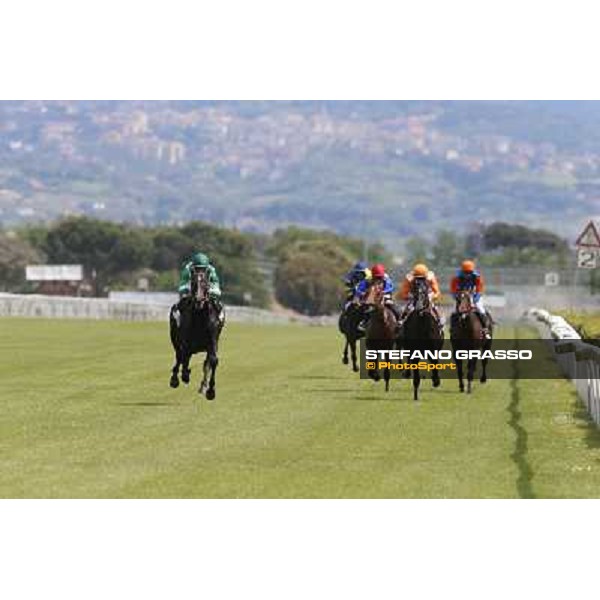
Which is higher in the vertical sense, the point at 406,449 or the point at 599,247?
the point at 599,247

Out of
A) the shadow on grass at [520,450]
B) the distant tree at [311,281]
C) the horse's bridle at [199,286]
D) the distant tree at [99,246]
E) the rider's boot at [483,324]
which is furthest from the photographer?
the distant tree at [311,281]

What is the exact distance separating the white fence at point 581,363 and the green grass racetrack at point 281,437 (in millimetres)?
359

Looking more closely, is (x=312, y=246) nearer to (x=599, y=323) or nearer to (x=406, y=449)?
(x=599, y=323)

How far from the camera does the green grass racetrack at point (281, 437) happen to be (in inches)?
755

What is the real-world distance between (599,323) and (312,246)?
128 m

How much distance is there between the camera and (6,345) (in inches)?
1941

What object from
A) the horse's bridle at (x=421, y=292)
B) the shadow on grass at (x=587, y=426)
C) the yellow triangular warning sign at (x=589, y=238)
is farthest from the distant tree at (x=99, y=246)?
the horse's bridle at (x=421, y=292)

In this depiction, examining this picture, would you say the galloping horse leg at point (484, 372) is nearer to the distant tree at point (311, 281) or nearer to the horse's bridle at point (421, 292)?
the horse's bridle at point (421, 292)

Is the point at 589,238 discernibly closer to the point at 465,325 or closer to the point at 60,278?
the point at 465,325

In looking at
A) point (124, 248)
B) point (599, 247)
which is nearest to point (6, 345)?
point (599, 247)

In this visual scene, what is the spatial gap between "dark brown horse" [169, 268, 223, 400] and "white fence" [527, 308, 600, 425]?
5029 mm

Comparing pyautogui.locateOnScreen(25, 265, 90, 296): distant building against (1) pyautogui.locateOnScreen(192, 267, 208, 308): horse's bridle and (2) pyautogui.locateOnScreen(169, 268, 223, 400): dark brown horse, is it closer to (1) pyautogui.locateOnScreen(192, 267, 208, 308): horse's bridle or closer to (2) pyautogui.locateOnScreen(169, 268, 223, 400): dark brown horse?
(2) pyautogui.locateOnScreen(169, 268, 223, 400): dark brown horse

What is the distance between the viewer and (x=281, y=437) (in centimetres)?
2420

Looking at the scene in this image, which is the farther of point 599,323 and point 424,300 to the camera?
point 599,323
